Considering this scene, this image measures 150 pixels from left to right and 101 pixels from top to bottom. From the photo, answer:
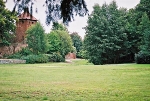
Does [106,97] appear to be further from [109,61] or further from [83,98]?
[109,61]

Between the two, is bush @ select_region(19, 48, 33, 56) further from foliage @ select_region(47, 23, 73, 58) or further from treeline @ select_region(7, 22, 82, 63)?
foliage @ select_region(47, 23, 73, 58)

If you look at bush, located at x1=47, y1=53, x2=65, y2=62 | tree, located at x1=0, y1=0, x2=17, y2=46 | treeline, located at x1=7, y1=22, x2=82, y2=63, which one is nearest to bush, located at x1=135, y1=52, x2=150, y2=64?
treeline, located at x1=7, y1=22, x2=82, y2=63

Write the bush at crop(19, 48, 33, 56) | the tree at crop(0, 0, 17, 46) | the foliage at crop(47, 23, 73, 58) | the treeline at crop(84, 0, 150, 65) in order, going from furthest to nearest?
1. the foliage at crop(47, 23, 73, 58)
2. the bush at crop(19, 48, 33, 56)
3. the treeline at crop(84, 0, 150, 65)
4. the tree at crop(0, 0, 17, 46)

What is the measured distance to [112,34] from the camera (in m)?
51.8

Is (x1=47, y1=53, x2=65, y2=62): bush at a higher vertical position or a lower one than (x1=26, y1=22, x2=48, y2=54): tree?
lower

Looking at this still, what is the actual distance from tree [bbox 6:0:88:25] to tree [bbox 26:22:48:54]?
5113cm

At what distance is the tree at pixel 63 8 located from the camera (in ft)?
20.4

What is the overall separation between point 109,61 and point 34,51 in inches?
687

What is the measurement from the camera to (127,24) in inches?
2084

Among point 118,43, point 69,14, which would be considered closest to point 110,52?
point 118,43

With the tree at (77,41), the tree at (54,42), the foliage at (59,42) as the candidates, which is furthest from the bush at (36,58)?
the tree at (77,41)

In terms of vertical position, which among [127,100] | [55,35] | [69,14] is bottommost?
[127,100]

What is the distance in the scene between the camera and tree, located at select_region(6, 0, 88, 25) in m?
6.22

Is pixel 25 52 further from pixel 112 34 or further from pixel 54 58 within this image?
pixel 112 34
